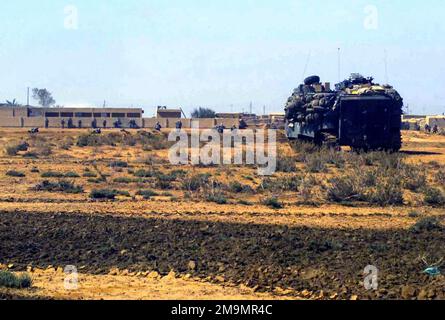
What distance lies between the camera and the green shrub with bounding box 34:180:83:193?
26969 millimetres

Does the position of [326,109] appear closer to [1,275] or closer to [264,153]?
[264,153]

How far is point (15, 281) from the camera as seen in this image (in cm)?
1266

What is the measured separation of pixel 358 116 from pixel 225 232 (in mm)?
22105

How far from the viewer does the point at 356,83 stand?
136 feet

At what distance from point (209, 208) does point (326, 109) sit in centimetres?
1856

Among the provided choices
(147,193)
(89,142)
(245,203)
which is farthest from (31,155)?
(245,203)

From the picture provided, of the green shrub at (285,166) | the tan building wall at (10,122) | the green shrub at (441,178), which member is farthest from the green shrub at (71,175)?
the tan building wall at (10,122)

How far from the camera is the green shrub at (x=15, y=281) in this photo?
12609 mm

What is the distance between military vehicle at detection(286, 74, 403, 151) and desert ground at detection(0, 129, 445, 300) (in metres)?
4.50

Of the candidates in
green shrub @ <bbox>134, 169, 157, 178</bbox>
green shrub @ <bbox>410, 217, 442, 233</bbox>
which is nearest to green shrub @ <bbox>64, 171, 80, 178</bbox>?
green shrub @ <bbox>134, 169, 157, 178</bbox>

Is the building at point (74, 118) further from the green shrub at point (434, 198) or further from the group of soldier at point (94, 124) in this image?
the green shrub at point (434, 198)

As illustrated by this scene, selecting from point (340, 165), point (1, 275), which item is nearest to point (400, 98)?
point (340, 165)

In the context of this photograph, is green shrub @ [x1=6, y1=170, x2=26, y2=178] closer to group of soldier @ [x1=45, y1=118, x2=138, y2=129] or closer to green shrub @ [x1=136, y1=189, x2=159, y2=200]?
green shrub @ [x1=136, y1=189, x2=159, y2=200]

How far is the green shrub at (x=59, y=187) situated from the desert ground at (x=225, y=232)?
0.17ft
